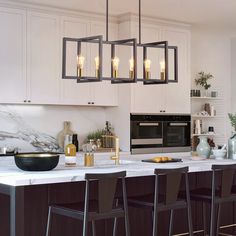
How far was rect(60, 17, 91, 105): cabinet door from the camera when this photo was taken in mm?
6761

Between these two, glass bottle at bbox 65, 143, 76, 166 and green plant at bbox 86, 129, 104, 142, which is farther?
green plant at bbox 86, 129, 104, 142

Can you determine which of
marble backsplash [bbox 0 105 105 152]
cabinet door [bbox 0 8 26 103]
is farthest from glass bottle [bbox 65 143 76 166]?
marble backsplash [bbox 0 105 105 152]

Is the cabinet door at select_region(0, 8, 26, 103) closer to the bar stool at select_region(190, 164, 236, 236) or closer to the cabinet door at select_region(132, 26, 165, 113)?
the cabinet door at select_region(132, 26, 165, 113)

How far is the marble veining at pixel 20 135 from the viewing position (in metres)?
6.59

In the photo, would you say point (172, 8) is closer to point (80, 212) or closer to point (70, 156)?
point (70, 156)

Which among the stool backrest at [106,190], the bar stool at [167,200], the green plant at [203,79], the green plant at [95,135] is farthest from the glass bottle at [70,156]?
the green plant at [203,79]

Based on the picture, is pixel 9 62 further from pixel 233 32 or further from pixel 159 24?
pixel 233 32

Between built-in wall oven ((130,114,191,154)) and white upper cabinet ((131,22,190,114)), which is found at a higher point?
white upper cabinet ((131,22,190,114))

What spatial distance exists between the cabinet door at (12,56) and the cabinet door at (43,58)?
0.10 m

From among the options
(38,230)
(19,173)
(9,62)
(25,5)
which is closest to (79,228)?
(38,230)

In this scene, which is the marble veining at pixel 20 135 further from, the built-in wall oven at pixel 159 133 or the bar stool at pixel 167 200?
the bar stool at pixel 167 200

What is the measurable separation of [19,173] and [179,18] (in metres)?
4.22

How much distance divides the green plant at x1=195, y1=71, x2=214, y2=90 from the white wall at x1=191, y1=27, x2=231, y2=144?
73mm

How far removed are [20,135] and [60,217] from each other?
8.72 feet
